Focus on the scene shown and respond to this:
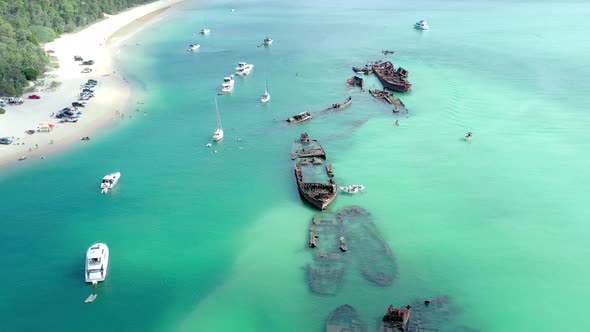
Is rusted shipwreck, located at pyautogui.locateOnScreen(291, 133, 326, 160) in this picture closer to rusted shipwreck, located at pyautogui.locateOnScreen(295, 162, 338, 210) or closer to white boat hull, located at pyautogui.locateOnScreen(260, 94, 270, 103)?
rusted shipwreck, located at pyautogui.locateOnScreen(295, 162, 338, 210)

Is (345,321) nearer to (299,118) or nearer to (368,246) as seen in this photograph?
(368,246)

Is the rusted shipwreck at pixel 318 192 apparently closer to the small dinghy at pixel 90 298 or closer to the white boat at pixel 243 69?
the small dinghy at pixel 90 298

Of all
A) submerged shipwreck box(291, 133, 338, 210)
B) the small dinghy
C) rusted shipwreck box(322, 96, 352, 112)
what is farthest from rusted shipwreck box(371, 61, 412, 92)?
the small dinghy

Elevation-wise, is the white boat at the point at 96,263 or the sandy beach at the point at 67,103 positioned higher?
the sandy beach at the point at 67,103

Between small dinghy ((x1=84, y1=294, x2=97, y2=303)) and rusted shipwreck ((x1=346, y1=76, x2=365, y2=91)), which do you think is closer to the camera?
small dinghy ((x1=84, y1=294, x2=97, y2=303))

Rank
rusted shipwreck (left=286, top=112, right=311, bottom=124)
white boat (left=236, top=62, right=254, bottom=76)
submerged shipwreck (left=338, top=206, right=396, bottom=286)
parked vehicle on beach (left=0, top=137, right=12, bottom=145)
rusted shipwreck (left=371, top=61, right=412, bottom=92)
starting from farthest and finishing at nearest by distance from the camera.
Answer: white boat (left=236, top=62, right=254, bottom=76), rusted shipwreck (left=371, top=61, right=412, bottom=92), rusted shipwreck (left=286, top=112, right=311, bottom=124), parked vehicle on beach (left=0, top=137, right=12, bottom=145), submerged shipwreck (left=338, top=206, right=396, bottom=286)

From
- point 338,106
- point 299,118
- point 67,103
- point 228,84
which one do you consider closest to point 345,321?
point 299,118

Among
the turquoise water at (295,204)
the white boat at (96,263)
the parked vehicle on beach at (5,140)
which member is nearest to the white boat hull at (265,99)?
the turquoise water at (295,204)
